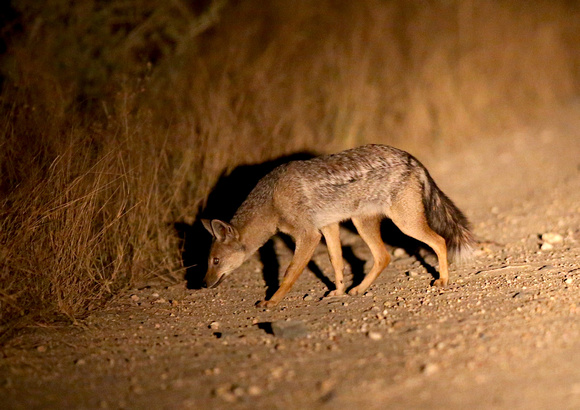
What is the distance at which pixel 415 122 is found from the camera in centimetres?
1345

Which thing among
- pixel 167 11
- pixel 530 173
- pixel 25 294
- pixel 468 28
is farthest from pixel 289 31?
pixel 25 294

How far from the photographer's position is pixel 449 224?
283 inches

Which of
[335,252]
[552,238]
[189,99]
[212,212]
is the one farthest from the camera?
[189,99]

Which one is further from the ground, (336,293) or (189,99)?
(189,99)

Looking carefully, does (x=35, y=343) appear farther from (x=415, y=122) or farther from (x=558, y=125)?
(x=558, y=125)

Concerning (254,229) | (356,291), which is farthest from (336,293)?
(254,229)

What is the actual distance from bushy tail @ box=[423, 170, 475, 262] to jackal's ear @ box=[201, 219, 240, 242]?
6.74ft

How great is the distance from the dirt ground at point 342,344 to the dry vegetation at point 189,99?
0.73m

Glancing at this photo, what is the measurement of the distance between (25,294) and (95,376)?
1532 millimetres

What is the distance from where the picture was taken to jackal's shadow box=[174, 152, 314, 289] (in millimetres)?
8078

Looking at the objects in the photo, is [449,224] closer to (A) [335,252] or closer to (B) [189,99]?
(A) [335,252]

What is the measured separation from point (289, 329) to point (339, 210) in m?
1.86

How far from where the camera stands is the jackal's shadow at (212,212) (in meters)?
8.08

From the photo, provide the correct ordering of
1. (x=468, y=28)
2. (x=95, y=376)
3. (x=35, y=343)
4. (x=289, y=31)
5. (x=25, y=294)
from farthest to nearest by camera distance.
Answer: (x=468, y=28) → (x=289, y=31) → (x=25, y=294) → (x=35, y=343) → (x=95, y=376)
